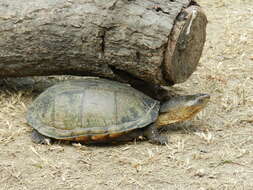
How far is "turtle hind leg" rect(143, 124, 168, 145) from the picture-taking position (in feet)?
14.7

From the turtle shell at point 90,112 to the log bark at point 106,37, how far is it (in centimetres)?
30

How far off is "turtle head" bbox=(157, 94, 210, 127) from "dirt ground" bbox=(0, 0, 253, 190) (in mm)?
164

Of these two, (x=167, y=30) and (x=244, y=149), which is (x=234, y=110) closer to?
(x=244, y=149)

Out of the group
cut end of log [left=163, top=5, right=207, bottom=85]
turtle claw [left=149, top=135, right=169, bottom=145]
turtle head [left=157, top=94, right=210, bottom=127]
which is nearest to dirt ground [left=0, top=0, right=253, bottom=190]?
turtle claw [left=149, top=135, right=169, bottom=145]

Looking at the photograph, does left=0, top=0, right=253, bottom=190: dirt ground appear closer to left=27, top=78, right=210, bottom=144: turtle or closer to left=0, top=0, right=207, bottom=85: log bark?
left=27, top=78, right=210, bottom=144: turtle

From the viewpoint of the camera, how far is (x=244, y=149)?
4340mm

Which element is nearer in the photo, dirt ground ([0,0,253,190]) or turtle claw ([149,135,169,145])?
dirt ground ([0,0,253,190])

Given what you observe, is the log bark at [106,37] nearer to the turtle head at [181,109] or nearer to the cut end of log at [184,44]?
the cut end of log at [184,44]

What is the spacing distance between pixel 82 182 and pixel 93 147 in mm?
674

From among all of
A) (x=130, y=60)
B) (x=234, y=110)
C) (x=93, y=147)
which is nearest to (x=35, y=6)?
(x=130, y=60)

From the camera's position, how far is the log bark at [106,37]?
4.50m

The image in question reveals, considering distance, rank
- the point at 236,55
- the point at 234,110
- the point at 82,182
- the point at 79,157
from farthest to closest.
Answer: the point at 236,55 → the point at 234,110 → the point at 79,157 → the point at 82,182

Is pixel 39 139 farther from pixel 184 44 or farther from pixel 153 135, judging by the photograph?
pixel 184 44

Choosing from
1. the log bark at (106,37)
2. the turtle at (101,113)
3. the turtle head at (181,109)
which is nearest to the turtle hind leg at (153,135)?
the turtle at (101,113)
